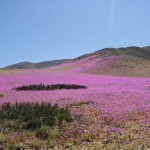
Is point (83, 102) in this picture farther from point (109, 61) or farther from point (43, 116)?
point (109, 61)

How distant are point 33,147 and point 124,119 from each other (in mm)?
4561

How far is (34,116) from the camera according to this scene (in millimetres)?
12742

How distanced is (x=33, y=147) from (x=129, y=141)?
9.33 feet

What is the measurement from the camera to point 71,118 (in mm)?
13016

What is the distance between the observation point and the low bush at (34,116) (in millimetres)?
12000

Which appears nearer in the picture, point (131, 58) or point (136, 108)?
point (136, 108)

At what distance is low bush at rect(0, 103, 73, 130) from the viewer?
12000 mm

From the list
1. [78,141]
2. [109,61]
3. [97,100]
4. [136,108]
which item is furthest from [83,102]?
[109,61]

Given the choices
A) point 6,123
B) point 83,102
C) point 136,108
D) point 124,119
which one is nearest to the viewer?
point 6,123

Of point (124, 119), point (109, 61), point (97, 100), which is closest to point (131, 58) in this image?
point (109, 61)

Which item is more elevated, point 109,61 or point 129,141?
point 109,61

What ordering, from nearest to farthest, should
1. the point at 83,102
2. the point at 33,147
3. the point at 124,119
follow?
the point at 33,147 < the point at 124,119 < the point at 83,102

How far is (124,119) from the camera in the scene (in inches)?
525

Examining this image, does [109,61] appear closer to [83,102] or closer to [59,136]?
[83,102]
